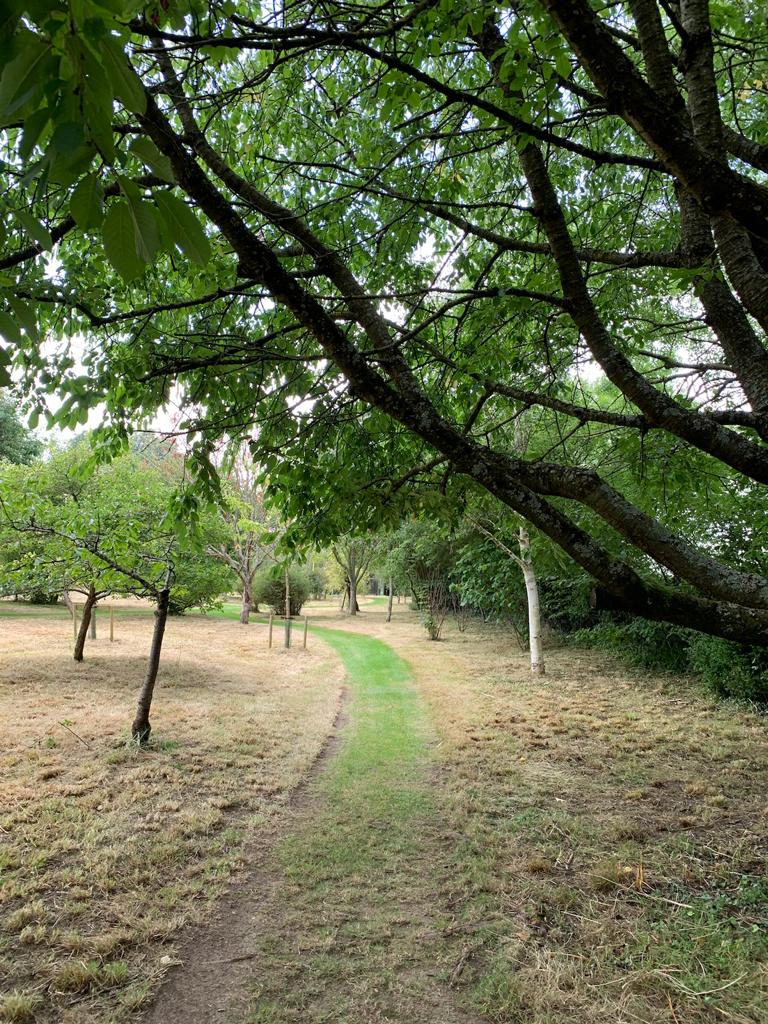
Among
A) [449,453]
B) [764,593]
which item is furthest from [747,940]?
[449,453]

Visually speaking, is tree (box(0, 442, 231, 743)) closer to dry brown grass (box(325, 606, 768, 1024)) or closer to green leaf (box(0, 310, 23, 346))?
green leaf (box(0, 310, 23, 346))

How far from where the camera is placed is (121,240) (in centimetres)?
96

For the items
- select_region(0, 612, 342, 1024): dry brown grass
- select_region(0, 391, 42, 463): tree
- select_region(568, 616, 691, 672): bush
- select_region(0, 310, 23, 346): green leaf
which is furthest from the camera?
select_region(0, 391, 42, 463): tree

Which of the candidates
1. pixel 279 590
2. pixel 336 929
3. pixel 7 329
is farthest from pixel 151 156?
pixel 279 590

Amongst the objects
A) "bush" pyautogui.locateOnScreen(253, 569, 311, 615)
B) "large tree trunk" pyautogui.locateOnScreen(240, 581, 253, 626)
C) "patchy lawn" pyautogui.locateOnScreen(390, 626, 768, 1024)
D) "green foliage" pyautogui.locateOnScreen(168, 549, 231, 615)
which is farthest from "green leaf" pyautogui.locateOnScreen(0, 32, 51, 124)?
"bush" pyautogui.locateOnScreen(253, 569, 311, 615)

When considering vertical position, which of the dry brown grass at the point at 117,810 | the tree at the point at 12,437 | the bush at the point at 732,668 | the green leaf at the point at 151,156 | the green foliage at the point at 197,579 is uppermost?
the tree at the point at 12,437

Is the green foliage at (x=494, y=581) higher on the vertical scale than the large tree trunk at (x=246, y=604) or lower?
higher

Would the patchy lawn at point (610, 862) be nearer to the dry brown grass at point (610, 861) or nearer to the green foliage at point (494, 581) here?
the dry brown grass at point (610, 861)

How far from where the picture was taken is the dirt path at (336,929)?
2850 mm

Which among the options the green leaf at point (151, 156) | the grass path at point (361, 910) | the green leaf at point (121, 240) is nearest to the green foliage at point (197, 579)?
the grass path at point (361, 910)

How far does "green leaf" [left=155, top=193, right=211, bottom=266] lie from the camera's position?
0.94 metres

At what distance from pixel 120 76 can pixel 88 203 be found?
201mm

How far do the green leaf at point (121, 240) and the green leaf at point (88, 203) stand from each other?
0.06ft

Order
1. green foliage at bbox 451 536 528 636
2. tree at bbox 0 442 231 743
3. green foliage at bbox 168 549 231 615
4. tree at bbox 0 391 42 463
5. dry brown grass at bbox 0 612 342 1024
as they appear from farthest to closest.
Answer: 1. tree at bbox 0 391 42 463
2. green foliage at bbox 451 536 528 636
3. green foliage at bbox 168 549 231 615
4. tree at bbox 0 442 231 743
5. dry brown grass at bbox 0 612 342 1024
